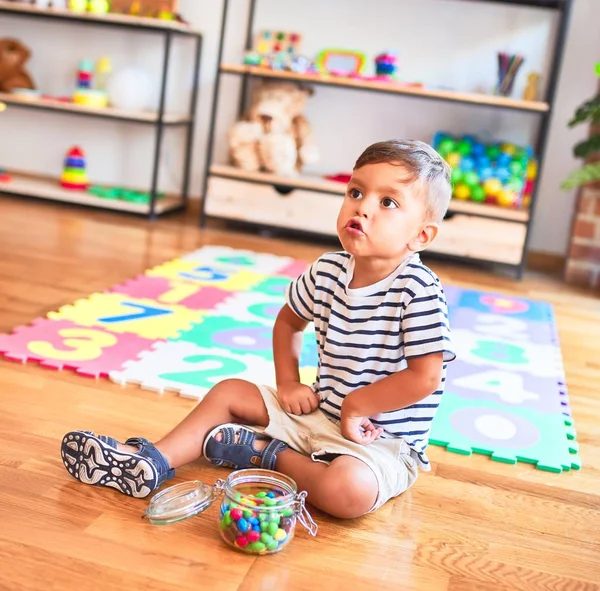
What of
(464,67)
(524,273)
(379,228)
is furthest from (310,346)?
(464,67)

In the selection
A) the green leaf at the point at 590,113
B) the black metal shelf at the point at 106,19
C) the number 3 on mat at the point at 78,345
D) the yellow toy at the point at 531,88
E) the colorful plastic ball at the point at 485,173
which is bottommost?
the number 3 on mat at the point at 78,345

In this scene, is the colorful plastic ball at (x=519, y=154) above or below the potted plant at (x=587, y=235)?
above

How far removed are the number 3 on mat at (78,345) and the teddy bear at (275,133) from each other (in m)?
1.43

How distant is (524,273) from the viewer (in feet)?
10.4

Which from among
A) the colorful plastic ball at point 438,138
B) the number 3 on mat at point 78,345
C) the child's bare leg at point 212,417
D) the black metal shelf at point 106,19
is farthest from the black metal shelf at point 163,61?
the child's bare leg at point 212,417

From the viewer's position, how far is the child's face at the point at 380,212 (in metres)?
1.19

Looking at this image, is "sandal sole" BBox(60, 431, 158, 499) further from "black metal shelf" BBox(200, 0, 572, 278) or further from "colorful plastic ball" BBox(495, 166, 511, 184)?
"colorful plastic ball" BBox(495, 166, 511, 184)

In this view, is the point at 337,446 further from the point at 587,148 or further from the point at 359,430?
the point at 587,148

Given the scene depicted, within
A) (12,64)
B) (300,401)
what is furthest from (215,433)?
(12,64)

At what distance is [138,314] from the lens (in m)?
2.05

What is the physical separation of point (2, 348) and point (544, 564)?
1104 mm

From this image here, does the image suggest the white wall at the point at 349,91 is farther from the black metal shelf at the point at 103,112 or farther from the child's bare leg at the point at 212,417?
the child's bare leg at the point at 212,417

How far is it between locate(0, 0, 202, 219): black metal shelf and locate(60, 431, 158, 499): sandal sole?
212cm

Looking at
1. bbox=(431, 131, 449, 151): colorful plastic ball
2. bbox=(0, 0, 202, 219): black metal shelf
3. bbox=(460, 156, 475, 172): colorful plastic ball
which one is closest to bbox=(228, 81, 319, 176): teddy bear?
bbox=(0, 0, 202, 219): black metal shelf
